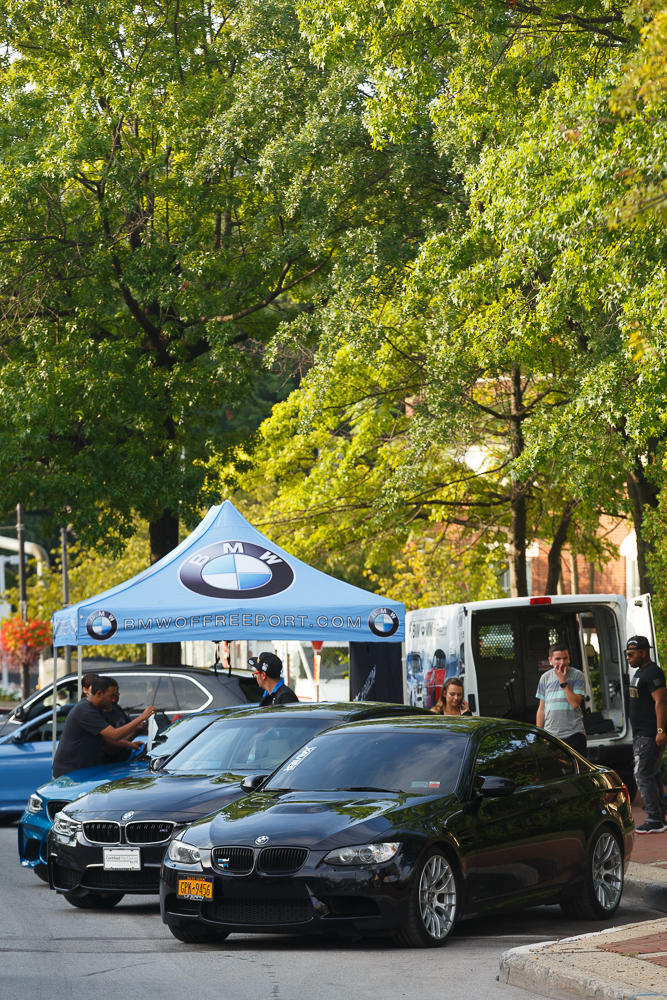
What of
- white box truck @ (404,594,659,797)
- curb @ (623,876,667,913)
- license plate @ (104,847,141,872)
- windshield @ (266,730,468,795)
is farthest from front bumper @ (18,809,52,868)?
white box truck @ (404,594,659,797)

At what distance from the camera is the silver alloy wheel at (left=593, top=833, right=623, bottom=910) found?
908 centimetres

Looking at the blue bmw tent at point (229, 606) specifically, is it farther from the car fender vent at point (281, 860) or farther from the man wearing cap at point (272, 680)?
the car fender vent at point (281, 860)

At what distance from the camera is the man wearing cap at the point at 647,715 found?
12188 mm

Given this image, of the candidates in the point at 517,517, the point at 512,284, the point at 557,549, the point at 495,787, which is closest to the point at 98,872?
the point at 495,787

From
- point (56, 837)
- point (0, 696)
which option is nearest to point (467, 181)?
point (56, 837)

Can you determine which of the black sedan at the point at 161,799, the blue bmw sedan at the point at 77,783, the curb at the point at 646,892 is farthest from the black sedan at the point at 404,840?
the blue bmw sedan at the point at 77,783

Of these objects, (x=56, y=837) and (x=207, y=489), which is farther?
(x=207, y=489)

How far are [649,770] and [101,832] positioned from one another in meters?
5.49

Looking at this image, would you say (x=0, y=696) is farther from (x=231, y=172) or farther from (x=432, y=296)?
(x=432, y=296)

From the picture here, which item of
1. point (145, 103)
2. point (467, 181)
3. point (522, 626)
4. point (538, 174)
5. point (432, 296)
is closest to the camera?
point (538, 174)

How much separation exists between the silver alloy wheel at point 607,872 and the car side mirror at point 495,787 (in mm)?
1265

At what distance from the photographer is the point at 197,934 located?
26.5ft

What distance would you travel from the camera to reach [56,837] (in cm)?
963

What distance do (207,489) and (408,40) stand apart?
9.30 meters
